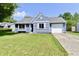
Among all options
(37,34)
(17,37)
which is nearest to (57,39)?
(37,34)

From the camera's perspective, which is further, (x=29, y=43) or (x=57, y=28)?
(x=57, y=28)

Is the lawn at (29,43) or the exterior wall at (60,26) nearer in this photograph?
the lawn at (29,43)

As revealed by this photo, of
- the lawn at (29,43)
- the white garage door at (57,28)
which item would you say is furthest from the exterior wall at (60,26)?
the lawn at (29,43)

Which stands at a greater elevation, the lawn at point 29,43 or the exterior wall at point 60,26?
the exterior wall at point 60,26

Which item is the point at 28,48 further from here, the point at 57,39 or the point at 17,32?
the point at 57,39

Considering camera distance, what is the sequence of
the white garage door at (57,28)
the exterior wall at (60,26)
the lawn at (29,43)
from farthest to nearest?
the white garage door at (57,28) → the exterior wall at (60,26) → the lawn at (29,43)

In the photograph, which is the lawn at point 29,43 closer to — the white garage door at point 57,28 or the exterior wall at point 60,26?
the white garage door at point 57,28

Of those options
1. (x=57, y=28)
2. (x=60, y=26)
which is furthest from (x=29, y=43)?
(x=60, y=26)

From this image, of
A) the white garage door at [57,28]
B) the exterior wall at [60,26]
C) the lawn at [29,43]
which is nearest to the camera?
the lawn at [29,43]

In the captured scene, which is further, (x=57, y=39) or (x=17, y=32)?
(x=57, y=39)

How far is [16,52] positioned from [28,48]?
732 millimetres

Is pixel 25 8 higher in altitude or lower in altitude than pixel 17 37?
higher

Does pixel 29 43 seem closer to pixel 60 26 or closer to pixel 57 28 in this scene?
pixel 57 28

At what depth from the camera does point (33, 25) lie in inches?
353
